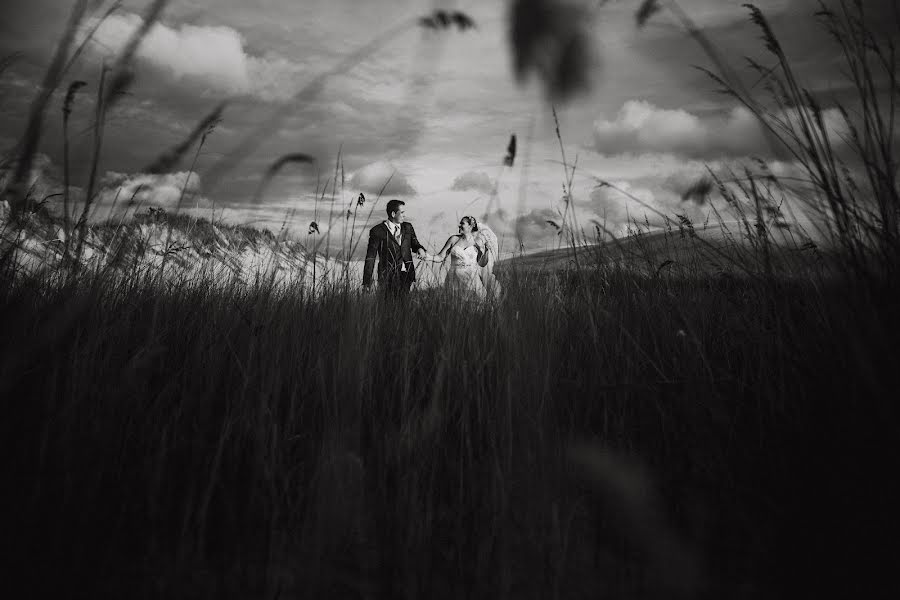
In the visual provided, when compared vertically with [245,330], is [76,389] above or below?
below

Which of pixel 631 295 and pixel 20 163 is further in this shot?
pixel 631 295

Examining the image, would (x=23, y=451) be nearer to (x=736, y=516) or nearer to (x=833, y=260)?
(x=736, y=516)

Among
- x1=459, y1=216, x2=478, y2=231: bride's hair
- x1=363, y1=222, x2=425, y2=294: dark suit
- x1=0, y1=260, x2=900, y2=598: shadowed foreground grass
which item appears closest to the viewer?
x1=0, y1=260, x2=900, y2=598: shadowed foreground grass

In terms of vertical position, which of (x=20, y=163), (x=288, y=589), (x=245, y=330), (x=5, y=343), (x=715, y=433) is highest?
(x=20, y=163)

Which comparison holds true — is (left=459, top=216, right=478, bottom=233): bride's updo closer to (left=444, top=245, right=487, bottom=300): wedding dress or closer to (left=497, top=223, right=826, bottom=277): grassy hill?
(left=444, top=245, right=487, bottom=300): wedding dress

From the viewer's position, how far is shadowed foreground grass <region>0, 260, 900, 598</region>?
810 millimetres

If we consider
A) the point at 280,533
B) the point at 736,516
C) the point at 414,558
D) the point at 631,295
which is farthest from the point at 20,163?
the point at 631,295

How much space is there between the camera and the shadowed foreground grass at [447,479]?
2.66ft

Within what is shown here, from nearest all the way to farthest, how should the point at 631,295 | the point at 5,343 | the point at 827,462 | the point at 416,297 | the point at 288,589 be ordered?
the point at 288,589 → the point at 827,462 → the point at 5,343 → the point at 631,295 → the point at 416,297

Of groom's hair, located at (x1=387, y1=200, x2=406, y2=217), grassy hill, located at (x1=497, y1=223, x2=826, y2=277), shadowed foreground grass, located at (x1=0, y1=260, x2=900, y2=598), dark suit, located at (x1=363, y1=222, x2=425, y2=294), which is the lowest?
shadowed foreground grass, located at (x1=0, y1=260, x2=900, y2=598)

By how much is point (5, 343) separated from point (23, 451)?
429 millimetres

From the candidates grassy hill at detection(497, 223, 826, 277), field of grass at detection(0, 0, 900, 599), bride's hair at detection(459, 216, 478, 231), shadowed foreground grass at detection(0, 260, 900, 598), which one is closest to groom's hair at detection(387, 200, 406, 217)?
bride's hair at detection(459, 216, 478, 231)

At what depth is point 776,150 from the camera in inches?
52.1

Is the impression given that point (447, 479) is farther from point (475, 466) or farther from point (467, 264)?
point (467, 264)
